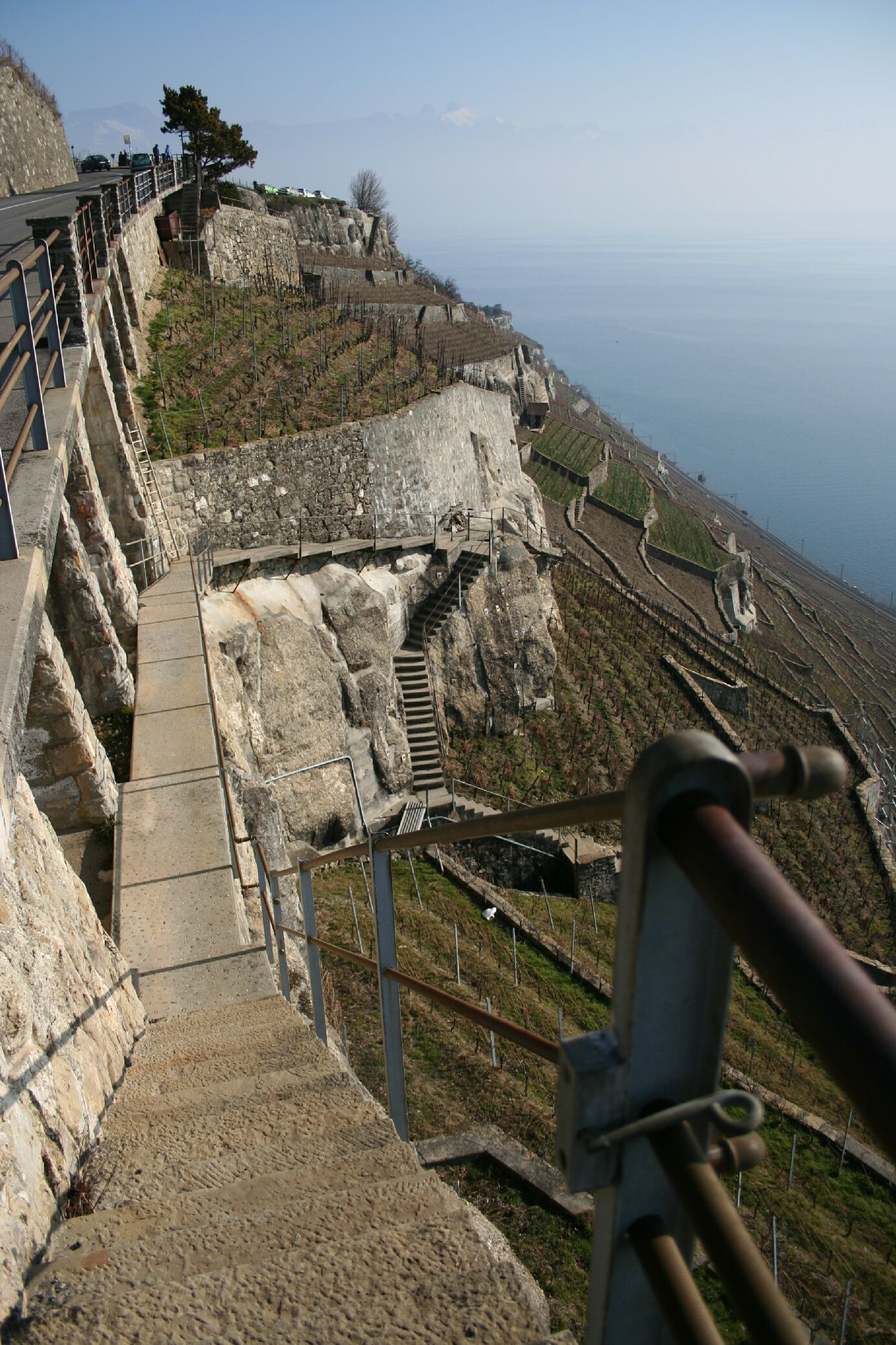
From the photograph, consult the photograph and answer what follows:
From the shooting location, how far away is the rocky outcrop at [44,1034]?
2.23m

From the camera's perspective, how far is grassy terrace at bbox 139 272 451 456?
17.4 m

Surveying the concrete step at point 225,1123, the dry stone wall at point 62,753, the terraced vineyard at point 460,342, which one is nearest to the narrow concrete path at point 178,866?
the dry stone wall at point 62,753

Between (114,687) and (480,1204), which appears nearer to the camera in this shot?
(480,1204)

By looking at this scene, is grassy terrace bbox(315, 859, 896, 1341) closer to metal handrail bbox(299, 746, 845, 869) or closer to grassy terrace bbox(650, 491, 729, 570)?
metal handrail bbox(299, 746, 845, 869)

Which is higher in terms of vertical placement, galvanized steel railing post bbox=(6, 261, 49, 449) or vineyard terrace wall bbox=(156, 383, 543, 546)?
galvanized steel railing post bbox=(6, 261, 49, 449)

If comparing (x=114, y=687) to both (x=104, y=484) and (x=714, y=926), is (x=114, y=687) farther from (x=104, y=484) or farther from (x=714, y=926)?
(x=714, y=926)

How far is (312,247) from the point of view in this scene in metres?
47.4

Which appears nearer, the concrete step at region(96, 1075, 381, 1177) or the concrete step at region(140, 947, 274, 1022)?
the concrete step at region(96, 1075, 381, 1177)

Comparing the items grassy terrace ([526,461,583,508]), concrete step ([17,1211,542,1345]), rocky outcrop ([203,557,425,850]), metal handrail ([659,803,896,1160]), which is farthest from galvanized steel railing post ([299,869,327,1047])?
grassy terrace ([526,461,583,508])

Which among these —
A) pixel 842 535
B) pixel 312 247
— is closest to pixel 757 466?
pixel 842 535

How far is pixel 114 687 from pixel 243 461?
9074mm

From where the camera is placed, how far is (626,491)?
5716 cm

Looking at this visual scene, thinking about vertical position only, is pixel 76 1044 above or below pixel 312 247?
below

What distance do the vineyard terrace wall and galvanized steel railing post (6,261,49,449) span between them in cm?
923
